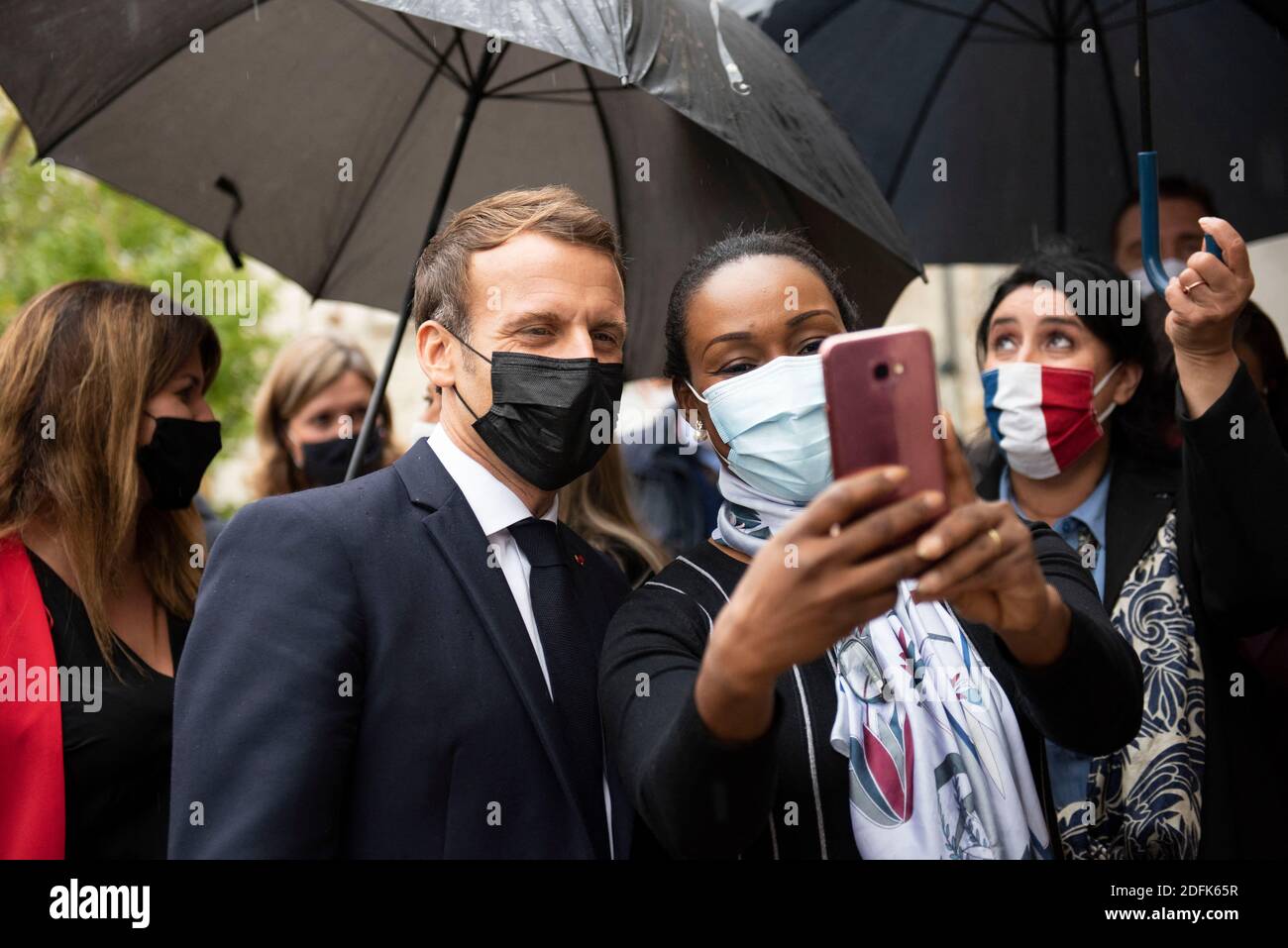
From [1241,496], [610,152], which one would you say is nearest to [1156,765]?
[1241,496]

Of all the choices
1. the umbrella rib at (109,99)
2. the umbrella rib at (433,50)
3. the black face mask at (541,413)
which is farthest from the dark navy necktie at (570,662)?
the umbrella rib at (109,99)

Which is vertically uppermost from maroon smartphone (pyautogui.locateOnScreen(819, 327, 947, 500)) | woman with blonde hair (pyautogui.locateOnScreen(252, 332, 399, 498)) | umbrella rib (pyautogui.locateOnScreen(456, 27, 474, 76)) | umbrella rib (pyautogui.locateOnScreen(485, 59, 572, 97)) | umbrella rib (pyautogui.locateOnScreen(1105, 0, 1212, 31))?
umbrella rib (pyautogui.locateOnScreen(1105, 0, 1212, 31))

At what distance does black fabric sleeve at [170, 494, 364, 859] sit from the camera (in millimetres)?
2135

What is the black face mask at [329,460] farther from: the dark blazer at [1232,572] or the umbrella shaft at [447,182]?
the dark blazer at [1232,572]

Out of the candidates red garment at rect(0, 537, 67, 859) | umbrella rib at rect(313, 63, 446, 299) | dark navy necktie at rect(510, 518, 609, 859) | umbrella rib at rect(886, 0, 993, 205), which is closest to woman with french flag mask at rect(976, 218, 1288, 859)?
dark navy necktie at rect(510, 518, 609, 859)

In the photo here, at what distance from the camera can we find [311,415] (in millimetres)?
5270

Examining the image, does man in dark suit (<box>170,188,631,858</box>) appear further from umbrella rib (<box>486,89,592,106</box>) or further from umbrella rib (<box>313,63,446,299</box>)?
umbrella rib (<box>313,63,446,299</box>)

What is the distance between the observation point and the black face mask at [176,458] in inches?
135

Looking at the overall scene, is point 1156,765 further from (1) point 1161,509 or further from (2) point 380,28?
(2) point 380,28

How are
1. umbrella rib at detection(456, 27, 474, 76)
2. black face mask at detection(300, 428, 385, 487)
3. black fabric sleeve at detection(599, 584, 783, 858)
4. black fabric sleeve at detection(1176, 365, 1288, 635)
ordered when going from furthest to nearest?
black face mask at detection(300, 428, 385, 487)
umbrella rib at detection(456, 27, 474, 76)
black fabric sleeve at detection(1176, 365, 1288, 635)
black fabric sleeve at detection(599, 584, 783, 858)

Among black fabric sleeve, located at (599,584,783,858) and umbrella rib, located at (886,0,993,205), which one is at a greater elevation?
umbrella rib, located at (886,0,993,205)
